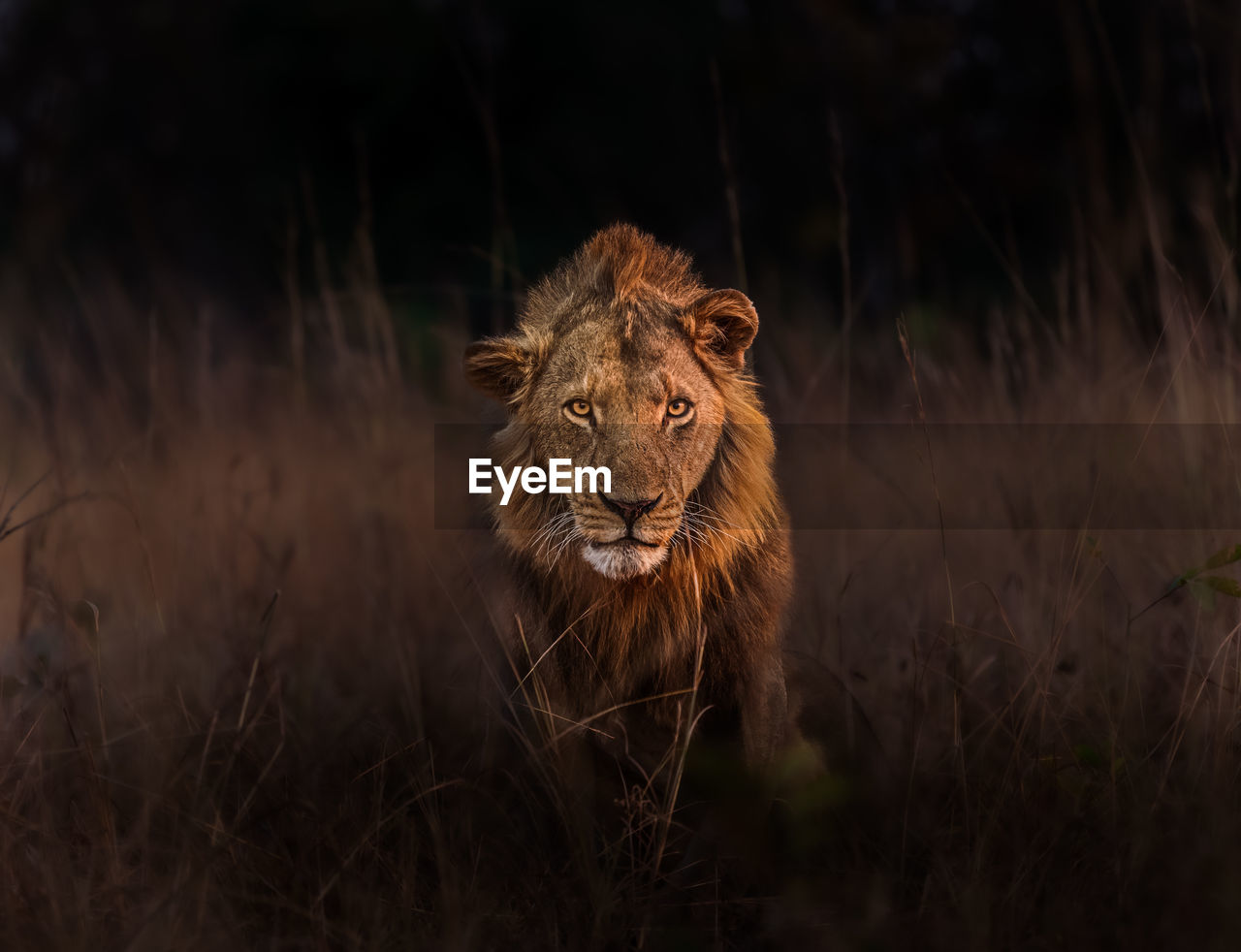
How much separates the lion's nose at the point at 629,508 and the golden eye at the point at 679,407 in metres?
0.24

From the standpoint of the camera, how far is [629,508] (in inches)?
90.1

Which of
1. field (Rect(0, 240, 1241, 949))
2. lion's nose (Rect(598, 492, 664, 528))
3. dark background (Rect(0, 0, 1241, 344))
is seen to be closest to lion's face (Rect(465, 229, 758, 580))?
lion's nose (Rect(598, 492, 664, 528))

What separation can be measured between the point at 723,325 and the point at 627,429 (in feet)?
1.27

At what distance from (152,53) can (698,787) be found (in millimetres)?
10189

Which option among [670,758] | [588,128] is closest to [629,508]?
[670,758]

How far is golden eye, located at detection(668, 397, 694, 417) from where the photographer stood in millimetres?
2469

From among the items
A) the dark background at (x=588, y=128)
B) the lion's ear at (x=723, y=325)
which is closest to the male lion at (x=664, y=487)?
the lion's ear at (x=723, y=325)

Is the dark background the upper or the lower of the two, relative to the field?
upper

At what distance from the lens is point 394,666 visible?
3.62 m

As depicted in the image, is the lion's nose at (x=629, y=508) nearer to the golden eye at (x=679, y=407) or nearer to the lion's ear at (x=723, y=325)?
the golden eye at (x=679, y=407)

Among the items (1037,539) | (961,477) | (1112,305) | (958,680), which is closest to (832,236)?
(1112,305)

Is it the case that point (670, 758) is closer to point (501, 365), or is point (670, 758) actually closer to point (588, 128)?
point (501, 365)

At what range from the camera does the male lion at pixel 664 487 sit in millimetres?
2439

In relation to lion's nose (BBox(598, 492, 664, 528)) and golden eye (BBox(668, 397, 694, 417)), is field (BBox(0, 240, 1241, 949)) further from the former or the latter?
golden eye (BBox(668, 397, 694, 417))
